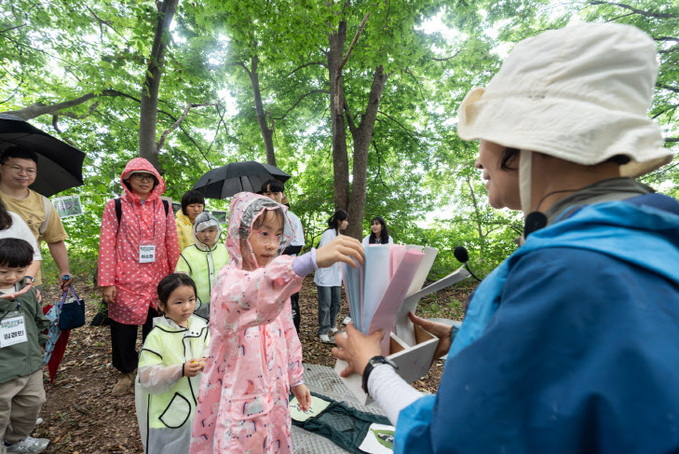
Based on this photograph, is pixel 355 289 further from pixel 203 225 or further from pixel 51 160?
pixel 51 160

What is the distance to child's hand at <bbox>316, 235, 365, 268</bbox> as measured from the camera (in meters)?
1.05

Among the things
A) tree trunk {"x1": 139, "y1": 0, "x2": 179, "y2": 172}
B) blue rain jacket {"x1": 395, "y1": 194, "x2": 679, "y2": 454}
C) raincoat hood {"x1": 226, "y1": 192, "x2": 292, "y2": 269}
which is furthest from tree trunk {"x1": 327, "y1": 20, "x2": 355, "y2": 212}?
blue rain jacket {"x1": 395, "y1": 194, "x2": 679, "y2": 454}

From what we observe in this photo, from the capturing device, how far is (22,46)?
596 centimetres

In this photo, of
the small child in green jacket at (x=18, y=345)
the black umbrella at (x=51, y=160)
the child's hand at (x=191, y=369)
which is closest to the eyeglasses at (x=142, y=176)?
the black umbrella at (x=51, y=160)

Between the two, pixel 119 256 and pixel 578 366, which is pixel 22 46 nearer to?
pixel 119 256

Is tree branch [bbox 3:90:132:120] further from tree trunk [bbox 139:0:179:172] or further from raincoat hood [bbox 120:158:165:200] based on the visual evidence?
raincoat hood [bbox 120:158:165:200]

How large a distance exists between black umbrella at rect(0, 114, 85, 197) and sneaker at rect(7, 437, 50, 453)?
103 inches

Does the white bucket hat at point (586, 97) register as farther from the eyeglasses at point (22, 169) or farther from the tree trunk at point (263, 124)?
the tree trunk at point (263, 124)

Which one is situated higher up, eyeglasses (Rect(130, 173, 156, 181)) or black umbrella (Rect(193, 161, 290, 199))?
black umbrella (Rect(193, 161, 290, 199))

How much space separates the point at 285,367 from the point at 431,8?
7.39 m

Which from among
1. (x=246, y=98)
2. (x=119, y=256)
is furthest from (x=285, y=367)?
(x=246, y=98)

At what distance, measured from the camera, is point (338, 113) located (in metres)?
7.29

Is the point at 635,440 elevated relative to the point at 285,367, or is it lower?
elevated

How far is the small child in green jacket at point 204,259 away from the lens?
335 centimetres
